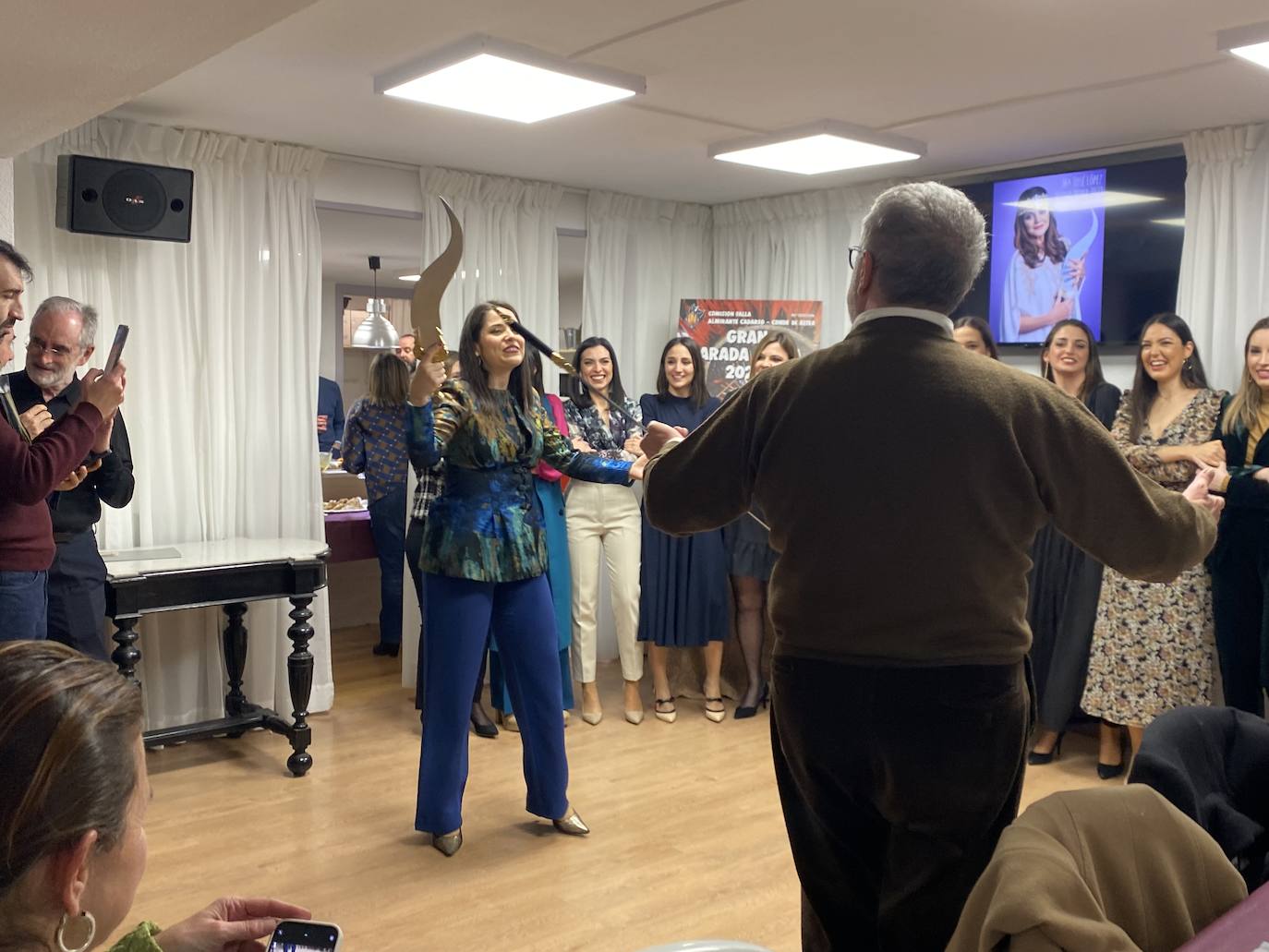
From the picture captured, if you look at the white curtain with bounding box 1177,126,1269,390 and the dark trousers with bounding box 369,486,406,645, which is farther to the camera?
the dark trousers with bounding box 369,486,406,645

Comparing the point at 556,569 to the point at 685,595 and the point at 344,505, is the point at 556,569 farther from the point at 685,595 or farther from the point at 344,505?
the point at 344,505

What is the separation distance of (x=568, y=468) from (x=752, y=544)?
169 centimetres

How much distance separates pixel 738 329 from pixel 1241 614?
2677 millimetres

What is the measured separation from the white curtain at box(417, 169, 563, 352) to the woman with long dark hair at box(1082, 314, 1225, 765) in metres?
2.69

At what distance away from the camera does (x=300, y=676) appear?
4.21 m

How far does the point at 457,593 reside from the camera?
10.7 ft

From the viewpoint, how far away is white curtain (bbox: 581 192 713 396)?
601 cm

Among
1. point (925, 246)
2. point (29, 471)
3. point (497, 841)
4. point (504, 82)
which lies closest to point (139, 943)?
point (925, 246)

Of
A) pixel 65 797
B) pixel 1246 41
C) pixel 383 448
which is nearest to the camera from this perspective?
pixel 65 797

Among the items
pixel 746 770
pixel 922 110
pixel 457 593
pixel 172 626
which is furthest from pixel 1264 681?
pixel 172 626

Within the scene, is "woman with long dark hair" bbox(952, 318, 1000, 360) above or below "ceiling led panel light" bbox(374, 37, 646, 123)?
below

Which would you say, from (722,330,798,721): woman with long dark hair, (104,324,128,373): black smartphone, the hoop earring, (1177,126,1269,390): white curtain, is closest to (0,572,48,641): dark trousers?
(104,324,128,373): black smartphone

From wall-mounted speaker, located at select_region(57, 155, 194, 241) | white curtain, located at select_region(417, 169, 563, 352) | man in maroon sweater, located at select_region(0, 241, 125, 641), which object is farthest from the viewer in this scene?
white curtain, located at select_region(417, 169, 563, 352)

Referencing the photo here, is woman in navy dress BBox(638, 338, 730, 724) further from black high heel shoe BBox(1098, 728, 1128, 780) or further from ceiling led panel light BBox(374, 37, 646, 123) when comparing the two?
ceiling led panel light BBox(374, 37, 646, 123)
